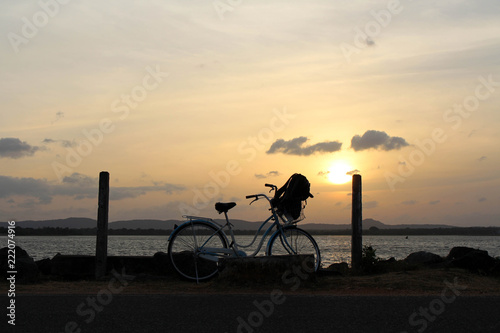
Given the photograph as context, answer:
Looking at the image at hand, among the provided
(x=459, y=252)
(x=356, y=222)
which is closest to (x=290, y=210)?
(x=356, y=222)

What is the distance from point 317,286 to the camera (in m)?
9.34

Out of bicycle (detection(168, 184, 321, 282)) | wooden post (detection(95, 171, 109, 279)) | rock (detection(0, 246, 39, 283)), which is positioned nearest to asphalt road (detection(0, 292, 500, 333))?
bicycle (detection(168, 184, 321, 282))

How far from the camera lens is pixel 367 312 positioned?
6512 millimetres

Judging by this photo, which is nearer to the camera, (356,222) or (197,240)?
(197,240)

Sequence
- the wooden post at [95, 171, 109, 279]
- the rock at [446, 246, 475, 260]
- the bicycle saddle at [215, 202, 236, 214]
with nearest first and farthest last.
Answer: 1. the bicycle saddle at [215, 202, 236, 214]
2. the wooden post at [95, 171, 109, 279]
3. the rock at [446, 246, 475, 260]

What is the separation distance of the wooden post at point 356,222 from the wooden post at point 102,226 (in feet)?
20.2

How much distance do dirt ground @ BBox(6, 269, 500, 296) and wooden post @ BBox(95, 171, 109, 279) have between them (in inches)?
23.0

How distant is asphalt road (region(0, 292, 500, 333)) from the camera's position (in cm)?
580

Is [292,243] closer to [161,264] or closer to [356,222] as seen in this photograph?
[356,222]

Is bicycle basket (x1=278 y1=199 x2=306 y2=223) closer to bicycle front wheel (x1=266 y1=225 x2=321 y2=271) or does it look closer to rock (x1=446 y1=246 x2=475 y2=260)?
bicycle front wheel (x1=266 y1=225 x2=321 y2=271)

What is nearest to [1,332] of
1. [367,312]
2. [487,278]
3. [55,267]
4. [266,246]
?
[367,312]

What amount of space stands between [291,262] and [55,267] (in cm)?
679

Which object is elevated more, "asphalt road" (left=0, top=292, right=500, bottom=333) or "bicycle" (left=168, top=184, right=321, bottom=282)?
"bicycle" (left=168, top=184, right=321, bottom=282)

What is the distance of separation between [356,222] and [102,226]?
6.32 meters
